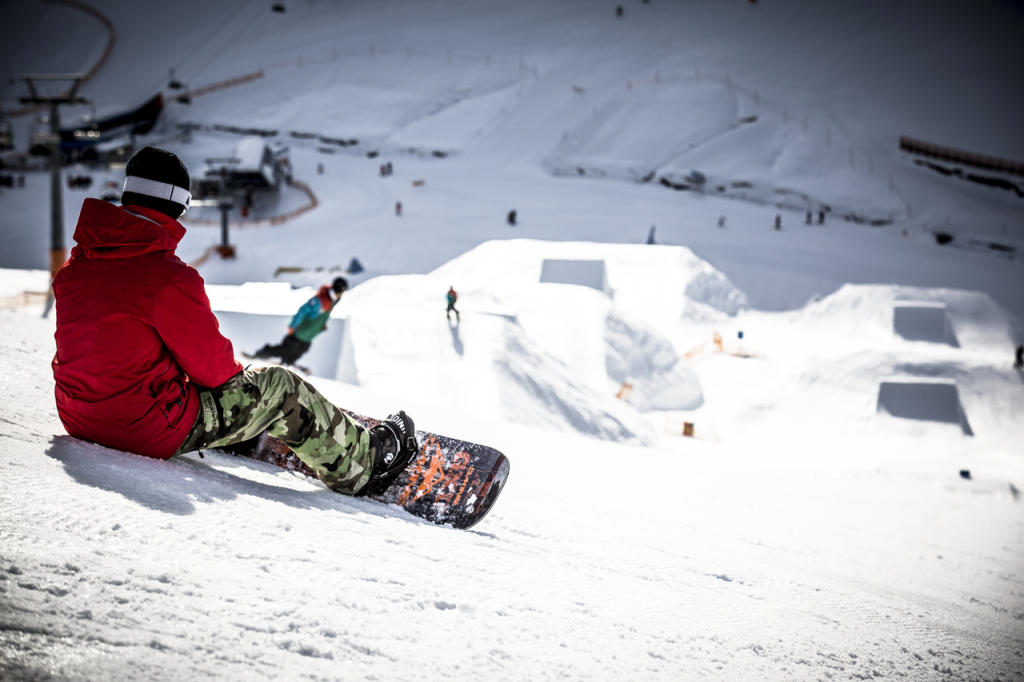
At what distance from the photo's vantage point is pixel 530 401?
9.68 metres

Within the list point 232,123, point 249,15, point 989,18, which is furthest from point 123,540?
point 249,15

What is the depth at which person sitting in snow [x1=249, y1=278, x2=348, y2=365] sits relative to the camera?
7336mm

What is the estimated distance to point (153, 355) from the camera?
2.07 m

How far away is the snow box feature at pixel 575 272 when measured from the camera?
61.1 ft

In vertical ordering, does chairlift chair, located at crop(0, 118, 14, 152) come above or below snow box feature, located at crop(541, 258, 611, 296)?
above

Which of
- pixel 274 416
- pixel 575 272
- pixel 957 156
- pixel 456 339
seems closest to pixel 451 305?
pixel 456 339

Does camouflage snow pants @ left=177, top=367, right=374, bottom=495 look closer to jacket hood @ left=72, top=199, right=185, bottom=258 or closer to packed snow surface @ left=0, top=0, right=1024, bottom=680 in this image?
packed snow surface @ left=0, top=0, right=1024, bottom=680

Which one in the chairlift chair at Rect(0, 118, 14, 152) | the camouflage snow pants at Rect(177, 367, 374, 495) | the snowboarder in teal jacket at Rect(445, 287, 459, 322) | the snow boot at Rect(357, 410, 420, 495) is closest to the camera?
the camouflage snow pants at Rect(177, 367, 374, 495)

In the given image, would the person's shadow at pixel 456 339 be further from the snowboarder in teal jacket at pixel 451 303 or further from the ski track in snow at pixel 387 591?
the ski track in snow at pixel 387 591

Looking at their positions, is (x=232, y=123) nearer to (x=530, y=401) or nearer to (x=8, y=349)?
(x=530, y=401)

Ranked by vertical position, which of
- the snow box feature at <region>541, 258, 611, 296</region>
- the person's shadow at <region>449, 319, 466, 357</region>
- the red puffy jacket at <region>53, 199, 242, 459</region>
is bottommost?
the person's shadow at <region>449, 319, 466, 357</region>

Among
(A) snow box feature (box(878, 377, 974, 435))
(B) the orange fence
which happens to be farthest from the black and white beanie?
(B) the orange fence

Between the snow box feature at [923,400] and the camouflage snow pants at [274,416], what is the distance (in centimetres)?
1560

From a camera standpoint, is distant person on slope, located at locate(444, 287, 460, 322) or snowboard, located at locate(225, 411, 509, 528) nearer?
snowboard, located at locate(225, 411, 509, 528)
